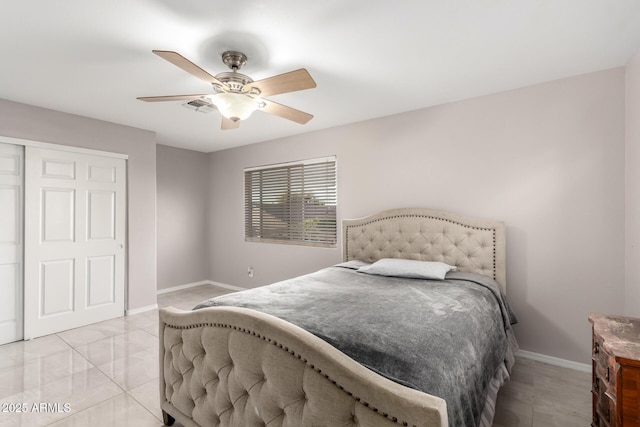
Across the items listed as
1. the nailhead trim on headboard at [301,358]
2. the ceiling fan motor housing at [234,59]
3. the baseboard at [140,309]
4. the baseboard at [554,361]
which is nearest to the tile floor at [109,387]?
the baseboard at [554,361]

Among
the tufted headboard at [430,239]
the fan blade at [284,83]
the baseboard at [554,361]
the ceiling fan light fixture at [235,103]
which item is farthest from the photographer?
the tufted headboard at [430,239]

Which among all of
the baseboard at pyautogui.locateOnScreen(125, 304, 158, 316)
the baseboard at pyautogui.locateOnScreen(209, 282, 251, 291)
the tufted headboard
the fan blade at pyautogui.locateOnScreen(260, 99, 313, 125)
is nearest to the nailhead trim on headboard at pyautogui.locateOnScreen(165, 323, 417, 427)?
the fan blade at pyautogui.locateOnScreen(260, 99, 313, 125)

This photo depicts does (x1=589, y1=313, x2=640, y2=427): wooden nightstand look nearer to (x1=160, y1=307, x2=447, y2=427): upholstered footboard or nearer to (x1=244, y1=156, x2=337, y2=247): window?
(x1=160, y1=307, x2=447, y2=427): upholstered footboard

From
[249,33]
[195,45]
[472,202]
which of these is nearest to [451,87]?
[472,202]

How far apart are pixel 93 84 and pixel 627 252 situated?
14.8 ft

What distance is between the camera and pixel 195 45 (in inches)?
80.4

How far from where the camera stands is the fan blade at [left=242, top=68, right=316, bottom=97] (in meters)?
1.84

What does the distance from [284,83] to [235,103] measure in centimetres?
39

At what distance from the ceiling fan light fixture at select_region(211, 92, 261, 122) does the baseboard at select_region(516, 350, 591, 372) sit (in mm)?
3112

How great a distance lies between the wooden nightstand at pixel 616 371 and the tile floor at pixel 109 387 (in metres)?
0.47

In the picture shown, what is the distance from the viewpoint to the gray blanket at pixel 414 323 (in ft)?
4.14

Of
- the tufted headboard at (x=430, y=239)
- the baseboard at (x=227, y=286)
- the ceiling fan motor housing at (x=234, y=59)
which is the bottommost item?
the baseboard at (x=227, y=286)

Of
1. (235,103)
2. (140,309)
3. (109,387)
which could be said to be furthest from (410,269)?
(140,309)

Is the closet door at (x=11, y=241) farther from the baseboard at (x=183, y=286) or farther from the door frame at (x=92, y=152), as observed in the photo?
the baseboard at (x=183, y=286)
